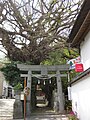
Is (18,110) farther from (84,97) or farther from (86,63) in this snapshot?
(84,97)

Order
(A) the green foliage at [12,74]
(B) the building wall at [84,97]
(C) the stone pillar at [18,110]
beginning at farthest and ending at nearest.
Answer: (A) the green foliage at [12,74]
(C) the stone pillar at [18,110]
(B) the building wall at [84,97]

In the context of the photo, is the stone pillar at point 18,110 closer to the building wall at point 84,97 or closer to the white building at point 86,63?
the white building at point 86,63

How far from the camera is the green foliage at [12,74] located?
659 inches

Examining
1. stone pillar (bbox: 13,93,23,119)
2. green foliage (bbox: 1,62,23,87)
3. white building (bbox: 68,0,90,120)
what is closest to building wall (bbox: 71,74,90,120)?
white building (bbox: 68,0,90,120)

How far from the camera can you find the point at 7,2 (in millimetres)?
13469

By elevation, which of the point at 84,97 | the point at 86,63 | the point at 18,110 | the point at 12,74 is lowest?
the point at 18,110

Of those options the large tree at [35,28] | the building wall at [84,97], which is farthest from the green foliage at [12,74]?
the building wall at [84,97]

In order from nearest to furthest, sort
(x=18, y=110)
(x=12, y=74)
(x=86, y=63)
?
(x=86, y=63) < (x=18, y=110) < (x=12, y=74)

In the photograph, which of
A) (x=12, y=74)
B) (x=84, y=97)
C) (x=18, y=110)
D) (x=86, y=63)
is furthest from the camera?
(x=12, y=74)

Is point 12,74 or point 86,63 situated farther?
point 12,74

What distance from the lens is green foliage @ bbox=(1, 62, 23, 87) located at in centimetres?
1673

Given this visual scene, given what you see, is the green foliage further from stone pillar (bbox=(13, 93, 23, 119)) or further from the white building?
the white building

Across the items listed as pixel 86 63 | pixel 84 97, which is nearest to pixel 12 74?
pixel 86 63

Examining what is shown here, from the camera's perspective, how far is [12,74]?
16.9m
